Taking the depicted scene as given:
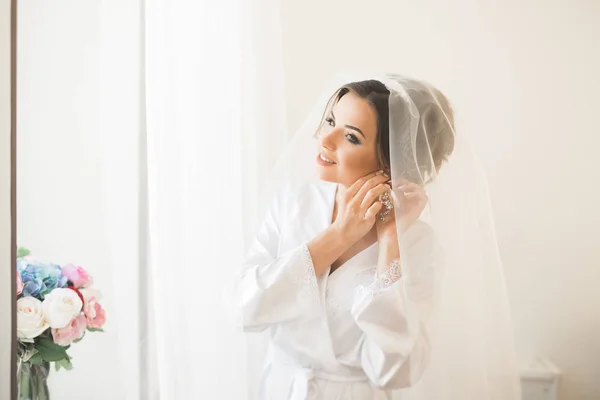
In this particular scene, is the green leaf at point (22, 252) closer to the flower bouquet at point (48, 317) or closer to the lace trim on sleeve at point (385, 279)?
the flower bouquet at point (48, 317)

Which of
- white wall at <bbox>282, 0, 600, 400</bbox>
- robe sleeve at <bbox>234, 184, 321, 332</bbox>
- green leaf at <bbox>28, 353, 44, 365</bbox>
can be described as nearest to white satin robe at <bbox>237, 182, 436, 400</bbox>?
robe sleeve at <bbox>234, 184, 321, 332</bbox>

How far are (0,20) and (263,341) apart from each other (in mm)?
634

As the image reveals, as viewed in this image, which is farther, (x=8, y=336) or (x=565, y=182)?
(x=565, y=182)

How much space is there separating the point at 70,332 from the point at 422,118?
670 mm

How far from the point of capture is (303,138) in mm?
946

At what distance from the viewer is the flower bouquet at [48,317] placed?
83 centimetres

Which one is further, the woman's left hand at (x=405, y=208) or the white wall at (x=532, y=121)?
the white wall at (x=532, y=121)

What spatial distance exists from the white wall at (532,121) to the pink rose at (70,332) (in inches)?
32.7

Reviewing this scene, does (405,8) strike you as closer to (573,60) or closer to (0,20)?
(573,60)

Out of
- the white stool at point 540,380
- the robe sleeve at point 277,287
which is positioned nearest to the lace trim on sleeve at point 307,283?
the robe sleeve at point 277,287

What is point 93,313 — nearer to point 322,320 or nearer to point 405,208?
point 322,320

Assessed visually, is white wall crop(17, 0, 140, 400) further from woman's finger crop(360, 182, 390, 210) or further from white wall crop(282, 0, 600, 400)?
white wall crop(282, 0, 600, 400)

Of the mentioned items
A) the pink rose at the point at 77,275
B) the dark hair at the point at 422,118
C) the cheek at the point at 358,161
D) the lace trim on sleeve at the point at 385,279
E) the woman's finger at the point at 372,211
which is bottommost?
the lace trim on sleeve at the point at 385,279

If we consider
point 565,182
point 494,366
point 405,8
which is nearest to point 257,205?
point 494,366
